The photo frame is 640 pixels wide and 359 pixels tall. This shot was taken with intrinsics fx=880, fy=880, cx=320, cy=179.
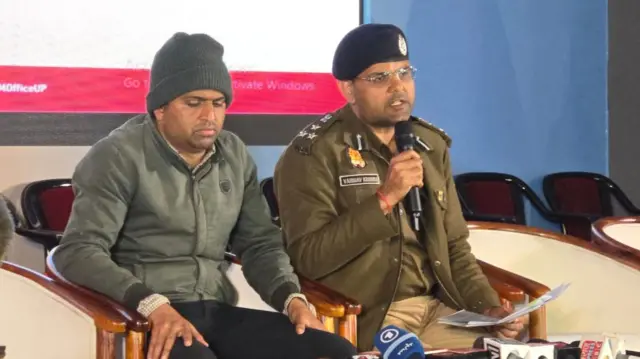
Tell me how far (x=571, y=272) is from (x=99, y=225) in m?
1.46

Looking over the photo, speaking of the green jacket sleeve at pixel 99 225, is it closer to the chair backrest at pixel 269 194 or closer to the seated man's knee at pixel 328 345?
the seated man's knee at pixel 328 345

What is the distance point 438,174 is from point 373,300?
45 centimetres

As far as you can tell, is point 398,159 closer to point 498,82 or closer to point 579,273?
point 579,273

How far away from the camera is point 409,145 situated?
236 centimetres

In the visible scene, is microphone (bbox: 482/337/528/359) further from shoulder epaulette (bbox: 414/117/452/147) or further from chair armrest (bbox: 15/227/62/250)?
chair armrest (bbox: 15/227/62/250)

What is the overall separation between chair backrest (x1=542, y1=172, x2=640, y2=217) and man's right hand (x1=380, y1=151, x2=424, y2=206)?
2269 millimetres

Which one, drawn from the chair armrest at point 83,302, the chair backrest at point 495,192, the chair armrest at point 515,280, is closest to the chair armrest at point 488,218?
the chair backrest at point 495,192

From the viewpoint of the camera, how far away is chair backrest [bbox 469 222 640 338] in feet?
8.52

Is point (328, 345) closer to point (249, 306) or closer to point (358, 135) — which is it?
point (249, 306)

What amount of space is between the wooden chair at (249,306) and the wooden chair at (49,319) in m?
0.02

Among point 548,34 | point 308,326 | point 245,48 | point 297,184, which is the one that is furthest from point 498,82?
point 308,326

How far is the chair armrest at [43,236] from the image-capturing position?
3.05 metres

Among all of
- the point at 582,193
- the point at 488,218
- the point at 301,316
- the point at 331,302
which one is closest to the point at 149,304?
the point at 301,316

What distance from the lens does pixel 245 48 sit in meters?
3.79
